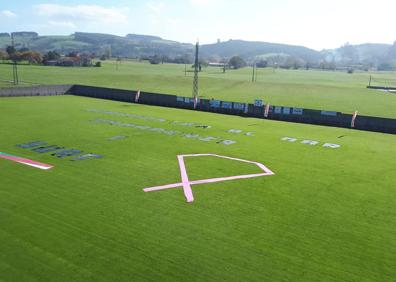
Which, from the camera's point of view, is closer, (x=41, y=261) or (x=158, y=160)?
(x=41, y=261)

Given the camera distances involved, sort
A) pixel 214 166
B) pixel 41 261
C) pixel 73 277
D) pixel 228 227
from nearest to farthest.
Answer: pixel 73 277
pixel 41 261
pixel 228 227
pixel 214 166

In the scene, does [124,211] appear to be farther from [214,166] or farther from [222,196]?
[214,166]

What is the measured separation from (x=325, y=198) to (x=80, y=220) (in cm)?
1305

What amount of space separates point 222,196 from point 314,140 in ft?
62.0

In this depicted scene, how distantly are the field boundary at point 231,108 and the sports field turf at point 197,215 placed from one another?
10.4m

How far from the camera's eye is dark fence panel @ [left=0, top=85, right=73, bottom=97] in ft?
199

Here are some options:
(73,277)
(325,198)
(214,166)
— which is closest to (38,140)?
(214,166)

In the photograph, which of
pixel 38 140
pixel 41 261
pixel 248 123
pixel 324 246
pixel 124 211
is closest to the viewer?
pixel 41 261

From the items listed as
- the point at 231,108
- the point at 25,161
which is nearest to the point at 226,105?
the point at 231,108

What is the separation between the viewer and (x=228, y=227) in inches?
624

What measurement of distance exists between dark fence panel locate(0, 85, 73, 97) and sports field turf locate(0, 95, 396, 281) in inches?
1312

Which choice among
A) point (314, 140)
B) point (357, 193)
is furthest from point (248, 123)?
point (357, 193)

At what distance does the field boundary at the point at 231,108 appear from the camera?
42.1 meters

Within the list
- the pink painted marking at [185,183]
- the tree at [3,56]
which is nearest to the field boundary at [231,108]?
the pink painted marking at [185,183]
